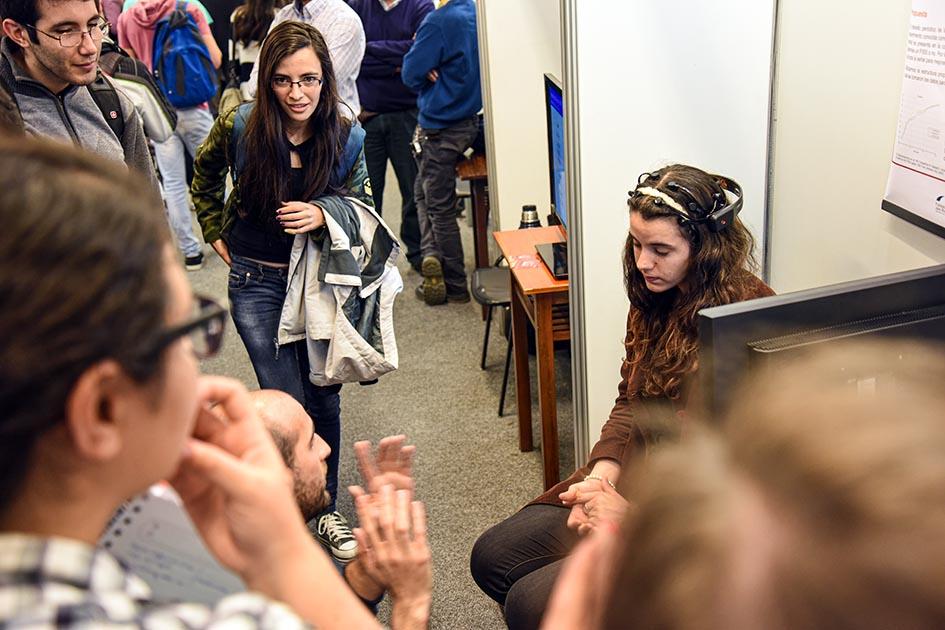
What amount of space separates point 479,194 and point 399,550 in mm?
3197

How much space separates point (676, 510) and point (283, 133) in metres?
2.00

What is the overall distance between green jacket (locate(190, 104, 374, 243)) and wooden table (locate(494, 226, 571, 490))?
0.52 metres

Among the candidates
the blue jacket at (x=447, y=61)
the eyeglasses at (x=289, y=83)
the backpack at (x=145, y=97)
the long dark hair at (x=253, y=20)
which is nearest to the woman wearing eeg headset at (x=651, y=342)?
the eyeglasses at (x=289, y=83)

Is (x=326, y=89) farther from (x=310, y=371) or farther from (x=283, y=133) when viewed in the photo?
(x=310, y=371)

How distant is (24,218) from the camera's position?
583 millimetres

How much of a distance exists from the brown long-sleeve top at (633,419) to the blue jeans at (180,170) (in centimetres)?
335

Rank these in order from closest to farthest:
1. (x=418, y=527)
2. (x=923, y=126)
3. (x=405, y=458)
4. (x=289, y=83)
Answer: (x=418, y=527), (x=405, y=458), (x=923, y=126), (x=289, y=83)

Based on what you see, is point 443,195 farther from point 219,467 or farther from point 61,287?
point 61,287

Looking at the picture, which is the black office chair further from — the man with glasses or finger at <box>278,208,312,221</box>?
the man with glasses

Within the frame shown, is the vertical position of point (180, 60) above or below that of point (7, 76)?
below

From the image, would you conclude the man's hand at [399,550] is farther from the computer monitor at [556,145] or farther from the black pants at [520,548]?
the computer monitor at [556,145]

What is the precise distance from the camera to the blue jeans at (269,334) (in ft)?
8.40

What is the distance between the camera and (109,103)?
7.48 ft

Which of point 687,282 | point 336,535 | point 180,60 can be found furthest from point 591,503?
point 180,60
